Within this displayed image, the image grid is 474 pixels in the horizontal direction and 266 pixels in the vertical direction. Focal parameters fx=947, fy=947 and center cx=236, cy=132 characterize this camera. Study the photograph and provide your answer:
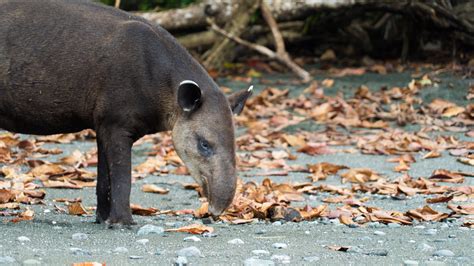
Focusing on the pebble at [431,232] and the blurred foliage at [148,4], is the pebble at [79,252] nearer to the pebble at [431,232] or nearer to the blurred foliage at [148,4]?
the pebble at [431,232]

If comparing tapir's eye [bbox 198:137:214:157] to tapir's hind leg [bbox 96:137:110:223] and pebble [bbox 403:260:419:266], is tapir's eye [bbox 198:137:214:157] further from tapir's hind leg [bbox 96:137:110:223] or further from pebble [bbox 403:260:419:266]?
pebble [bbox 403:260:419:266]

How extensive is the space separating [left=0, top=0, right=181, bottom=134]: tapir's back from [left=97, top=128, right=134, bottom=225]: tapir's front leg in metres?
0.24

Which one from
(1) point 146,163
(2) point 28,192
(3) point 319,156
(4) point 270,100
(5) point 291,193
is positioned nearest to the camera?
(2) point 28,192

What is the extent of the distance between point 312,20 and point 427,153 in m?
6.98

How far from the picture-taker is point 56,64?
6703 millimetres

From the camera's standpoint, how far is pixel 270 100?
44.5 ft

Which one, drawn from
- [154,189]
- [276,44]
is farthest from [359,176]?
[276,44]

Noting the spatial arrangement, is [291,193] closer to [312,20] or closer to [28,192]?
[28,192]

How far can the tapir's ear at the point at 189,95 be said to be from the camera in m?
6.44

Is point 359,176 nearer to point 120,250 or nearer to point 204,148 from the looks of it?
point 204,148

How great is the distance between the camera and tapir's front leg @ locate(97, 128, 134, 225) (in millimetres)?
6637

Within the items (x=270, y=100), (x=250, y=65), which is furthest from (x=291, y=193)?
(x=250, y=65)

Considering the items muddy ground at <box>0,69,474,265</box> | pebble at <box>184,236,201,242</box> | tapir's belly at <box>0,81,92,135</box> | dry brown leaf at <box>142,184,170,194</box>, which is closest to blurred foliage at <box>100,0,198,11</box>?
dry brown leaf at <box>142,184,170,194</box>

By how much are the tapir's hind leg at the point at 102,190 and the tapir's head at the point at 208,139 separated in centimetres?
56
